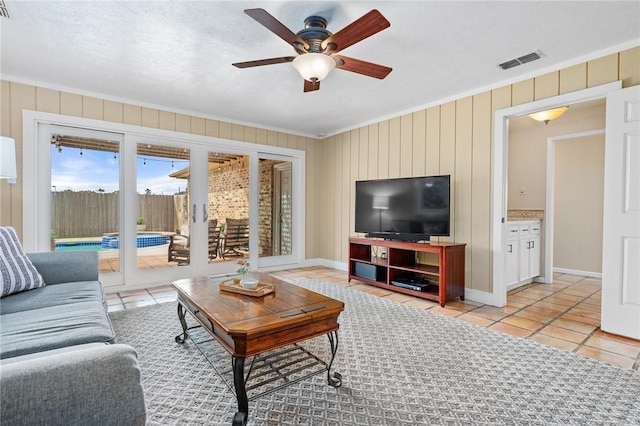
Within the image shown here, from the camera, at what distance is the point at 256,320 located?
5.24 feet

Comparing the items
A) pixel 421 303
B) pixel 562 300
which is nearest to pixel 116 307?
pixel 421 303

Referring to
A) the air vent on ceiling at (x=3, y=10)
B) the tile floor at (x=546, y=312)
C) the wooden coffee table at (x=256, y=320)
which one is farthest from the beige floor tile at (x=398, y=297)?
the air vent on ceiling at (x=3, y=10)

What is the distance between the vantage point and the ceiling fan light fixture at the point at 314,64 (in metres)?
2.16

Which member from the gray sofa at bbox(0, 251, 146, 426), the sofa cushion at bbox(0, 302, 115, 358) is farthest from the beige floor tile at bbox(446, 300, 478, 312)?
the gray sofa at bbox(0, 251, 146, 426)

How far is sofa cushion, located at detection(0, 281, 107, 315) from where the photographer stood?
184cm

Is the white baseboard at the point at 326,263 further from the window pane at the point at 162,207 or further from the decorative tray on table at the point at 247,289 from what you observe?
the decorative tray on table at the point at 247,289

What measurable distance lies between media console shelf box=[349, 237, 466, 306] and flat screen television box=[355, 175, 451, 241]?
171 millimetres

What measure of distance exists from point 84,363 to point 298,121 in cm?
456

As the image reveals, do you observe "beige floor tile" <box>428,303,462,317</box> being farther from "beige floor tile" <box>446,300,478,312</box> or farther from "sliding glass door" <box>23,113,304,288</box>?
"sliding glass door" <box>23,113,304,288</box>

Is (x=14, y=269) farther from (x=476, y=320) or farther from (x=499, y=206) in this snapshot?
(x=499, y=206)

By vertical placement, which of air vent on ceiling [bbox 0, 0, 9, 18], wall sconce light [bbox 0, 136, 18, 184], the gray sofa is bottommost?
the gray sofa

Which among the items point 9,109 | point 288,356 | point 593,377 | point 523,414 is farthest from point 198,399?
point 9,109

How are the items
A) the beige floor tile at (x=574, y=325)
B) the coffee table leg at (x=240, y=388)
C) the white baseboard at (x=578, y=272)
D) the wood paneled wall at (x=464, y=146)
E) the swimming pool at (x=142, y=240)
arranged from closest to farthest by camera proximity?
the coffee table leg at (x=240, y=388)
the beige floor tile at (x=574, y=325)
the wood paneled wall at (x=464, y=146)
the swimming pool at (x=142, y=240)
the white baseboard at (x=578, y=272)

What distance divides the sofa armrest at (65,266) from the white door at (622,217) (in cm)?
437
